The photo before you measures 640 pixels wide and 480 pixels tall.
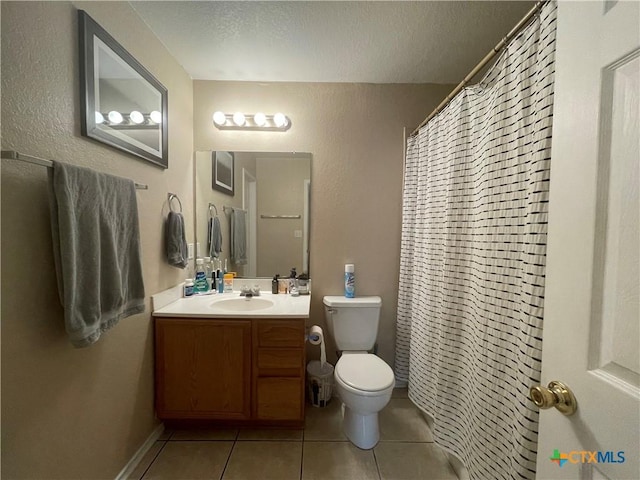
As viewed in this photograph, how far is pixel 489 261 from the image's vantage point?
42.3 inches

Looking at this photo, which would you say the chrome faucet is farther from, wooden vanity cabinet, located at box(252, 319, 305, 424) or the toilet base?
the toilet base

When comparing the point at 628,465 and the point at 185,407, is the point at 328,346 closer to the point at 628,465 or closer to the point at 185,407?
the point at 185,407

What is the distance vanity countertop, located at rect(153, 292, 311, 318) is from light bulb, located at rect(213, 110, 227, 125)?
1.28m

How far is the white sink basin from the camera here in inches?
72.0

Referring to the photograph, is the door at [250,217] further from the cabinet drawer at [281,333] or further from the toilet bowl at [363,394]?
the toilet bowl at [363,394]

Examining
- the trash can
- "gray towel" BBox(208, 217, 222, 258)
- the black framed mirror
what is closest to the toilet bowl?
the trash can

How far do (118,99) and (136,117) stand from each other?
127mm

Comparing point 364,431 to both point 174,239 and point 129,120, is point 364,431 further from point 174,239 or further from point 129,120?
point 129,120

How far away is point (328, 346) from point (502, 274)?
142cm

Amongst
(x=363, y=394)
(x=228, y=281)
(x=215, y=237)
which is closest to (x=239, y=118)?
(x=215, y=237)

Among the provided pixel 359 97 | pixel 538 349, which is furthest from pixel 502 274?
pixel 359 97

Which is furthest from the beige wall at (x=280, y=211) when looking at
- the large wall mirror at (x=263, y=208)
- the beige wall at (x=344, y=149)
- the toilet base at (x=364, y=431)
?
the toilet base at (x=364, y=431)

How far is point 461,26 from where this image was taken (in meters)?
1.43

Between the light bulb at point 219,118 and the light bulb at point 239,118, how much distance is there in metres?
0.08
